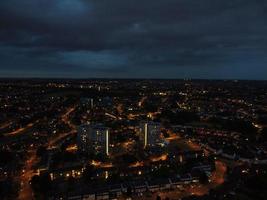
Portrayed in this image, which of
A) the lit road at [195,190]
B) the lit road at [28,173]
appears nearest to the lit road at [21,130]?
the lit road at [28,173]

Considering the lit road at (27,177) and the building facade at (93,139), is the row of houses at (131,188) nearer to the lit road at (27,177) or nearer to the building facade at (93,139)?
the lit road at (27,177)

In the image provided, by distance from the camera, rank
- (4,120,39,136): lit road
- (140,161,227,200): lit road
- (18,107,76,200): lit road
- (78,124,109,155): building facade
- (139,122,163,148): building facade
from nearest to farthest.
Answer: (140,161,227,200): lit road
(18,107,76,200): lit road
(78,124,109,155): building facade
(139,122,163,148): building facade
(4,120,39,136): lit road

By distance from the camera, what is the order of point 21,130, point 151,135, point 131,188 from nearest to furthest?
point 131,188
point 151,135
point 21,130

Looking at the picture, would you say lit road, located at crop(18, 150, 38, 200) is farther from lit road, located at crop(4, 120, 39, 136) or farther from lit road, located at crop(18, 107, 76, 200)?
lit road, located at crop(4, 120, 39, 136)

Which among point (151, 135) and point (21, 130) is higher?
point (151, 135)

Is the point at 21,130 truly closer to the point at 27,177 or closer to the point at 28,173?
the point at 28,173

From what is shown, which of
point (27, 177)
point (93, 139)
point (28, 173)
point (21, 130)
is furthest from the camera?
point (21, 130)

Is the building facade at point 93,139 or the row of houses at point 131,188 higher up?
the building facade at point 93,139

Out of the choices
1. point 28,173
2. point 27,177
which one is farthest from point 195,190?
point 28,173

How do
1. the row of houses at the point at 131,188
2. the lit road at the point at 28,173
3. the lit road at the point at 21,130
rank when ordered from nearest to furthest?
the row of houses at the point at 131,188 < the lit road at the point at 28,173 < the lit road at the point at 21,130

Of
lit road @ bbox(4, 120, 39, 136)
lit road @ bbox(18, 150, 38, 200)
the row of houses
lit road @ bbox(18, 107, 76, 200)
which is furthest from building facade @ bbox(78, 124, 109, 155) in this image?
lit road @ bbox(4, 120, 39, 136)

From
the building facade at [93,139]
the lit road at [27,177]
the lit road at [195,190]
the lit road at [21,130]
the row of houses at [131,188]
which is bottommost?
the lit road at [27,177]

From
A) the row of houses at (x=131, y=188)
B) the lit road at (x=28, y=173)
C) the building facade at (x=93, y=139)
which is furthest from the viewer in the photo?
the building facade at (x=93, y=139)
